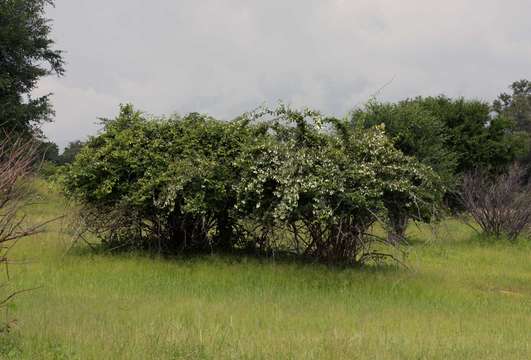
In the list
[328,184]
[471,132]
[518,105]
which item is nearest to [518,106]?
[518,105]

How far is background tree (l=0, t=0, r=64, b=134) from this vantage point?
102 feet

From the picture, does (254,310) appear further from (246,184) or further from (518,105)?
(518,105)

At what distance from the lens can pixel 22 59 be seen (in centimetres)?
3334

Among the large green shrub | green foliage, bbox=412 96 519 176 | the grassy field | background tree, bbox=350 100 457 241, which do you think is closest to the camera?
the grassy field

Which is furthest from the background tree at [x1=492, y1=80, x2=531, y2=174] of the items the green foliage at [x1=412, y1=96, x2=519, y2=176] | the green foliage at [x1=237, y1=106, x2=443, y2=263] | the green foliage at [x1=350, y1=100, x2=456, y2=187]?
the green foliage at [x1=237, y1=106, x2=443, y2=263]

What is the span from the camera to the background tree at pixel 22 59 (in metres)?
31.1

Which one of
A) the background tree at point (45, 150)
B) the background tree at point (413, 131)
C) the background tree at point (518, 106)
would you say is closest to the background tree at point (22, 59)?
the background tree at point (45, 150)

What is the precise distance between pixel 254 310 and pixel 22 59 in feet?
93.9

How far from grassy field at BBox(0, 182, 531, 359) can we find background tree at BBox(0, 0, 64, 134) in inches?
688

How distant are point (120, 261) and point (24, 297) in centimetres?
389

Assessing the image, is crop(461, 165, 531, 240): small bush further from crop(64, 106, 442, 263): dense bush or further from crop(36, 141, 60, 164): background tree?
crop(36, 141, 60, 164): background tree

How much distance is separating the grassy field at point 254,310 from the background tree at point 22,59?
17468 mm

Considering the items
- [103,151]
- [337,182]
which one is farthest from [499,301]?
[103,151]

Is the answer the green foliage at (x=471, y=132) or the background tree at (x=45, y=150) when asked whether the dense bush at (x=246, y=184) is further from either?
the green foliage at (x=471, y=132)
